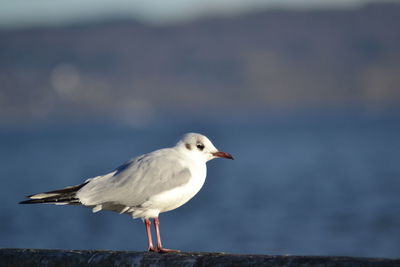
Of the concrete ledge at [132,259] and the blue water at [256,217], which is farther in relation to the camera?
the blue water at [256,217]

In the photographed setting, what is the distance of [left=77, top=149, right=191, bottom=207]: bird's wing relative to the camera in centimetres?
611

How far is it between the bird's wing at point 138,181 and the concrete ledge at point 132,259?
3.69ft

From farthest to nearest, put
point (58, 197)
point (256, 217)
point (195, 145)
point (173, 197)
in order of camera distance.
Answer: point (256, 217) → point (195, 145) → point (173, 197) → point (58, 197)

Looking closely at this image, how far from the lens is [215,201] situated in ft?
110

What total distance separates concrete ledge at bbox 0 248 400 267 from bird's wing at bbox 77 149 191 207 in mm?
1123

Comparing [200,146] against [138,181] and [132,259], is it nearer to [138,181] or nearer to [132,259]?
[138,181]

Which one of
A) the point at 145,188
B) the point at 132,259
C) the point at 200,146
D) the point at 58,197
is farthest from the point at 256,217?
the point at 132,259

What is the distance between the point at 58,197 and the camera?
577cm

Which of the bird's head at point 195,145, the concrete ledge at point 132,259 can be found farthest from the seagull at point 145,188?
the concrete ledge at point 132,259

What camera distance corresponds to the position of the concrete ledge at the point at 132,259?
423 cm

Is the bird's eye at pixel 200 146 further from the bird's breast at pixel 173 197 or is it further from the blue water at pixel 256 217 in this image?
the blue water at pixel 256 217

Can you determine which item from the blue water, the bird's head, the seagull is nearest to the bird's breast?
the seagull

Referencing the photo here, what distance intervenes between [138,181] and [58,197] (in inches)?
30.0

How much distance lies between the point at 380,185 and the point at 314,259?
33834 millimetres
